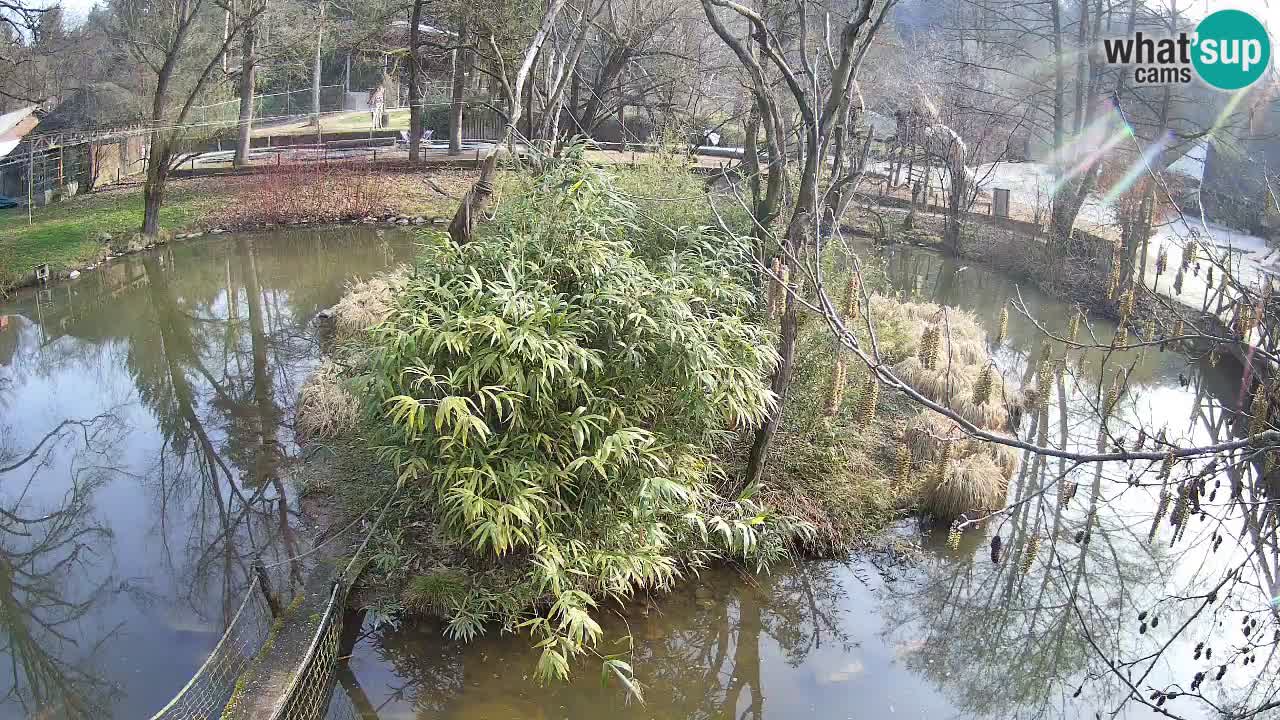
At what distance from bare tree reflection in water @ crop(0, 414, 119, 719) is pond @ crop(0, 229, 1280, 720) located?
0.06 feet

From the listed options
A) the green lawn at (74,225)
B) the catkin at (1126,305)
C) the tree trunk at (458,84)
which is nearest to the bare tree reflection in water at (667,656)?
the catkin at (1126,305)

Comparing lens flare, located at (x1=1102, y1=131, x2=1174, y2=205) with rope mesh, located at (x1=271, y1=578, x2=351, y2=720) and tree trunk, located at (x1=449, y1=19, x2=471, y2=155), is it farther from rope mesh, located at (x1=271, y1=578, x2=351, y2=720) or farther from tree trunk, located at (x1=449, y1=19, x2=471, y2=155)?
rope mesh, located at (x1=271, y1=578, x2=351, y2=720)

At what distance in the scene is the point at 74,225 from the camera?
1532 cm

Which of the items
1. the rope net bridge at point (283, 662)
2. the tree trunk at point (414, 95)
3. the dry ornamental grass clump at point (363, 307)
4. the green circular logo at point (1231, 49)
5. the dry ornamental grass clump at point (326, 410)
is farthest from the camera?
the tree trunk at point (414, 95)

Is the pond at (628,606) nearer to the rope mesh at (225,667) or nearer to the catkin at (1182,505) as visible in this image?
the rope mesh at (225,667)

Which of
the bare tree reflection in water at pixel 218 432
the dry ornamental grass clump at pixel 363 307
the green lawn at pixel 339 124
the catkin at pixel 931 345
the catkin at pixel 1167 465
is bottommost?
the bare tree reflection in water at pixel 218 432

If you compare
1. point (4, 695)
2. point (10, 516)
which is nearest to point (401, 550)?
point (4, 695)

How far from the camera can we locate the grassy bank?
14625mm

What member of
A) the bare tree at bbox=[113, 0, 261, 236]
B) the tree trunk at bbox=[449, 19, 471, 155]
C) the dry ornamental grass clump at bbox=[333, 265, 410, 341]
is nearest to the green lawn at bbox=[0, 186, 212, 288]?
the bare tree at bbox=[113, 0, 261, 236]

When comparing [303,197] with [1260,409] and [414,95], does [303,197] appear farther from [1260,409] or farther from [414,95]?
[1260,409]

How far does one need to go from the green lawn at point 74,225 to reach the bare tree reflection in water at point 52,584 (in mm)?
5786

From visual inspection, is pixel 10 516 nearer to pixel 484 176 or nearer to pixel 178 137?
pixel 484 176

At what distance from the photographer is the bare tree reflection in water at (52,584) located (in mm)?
5348

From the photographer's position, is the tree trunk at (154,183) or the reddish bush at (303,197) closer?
the tree trunk at (154,183)
